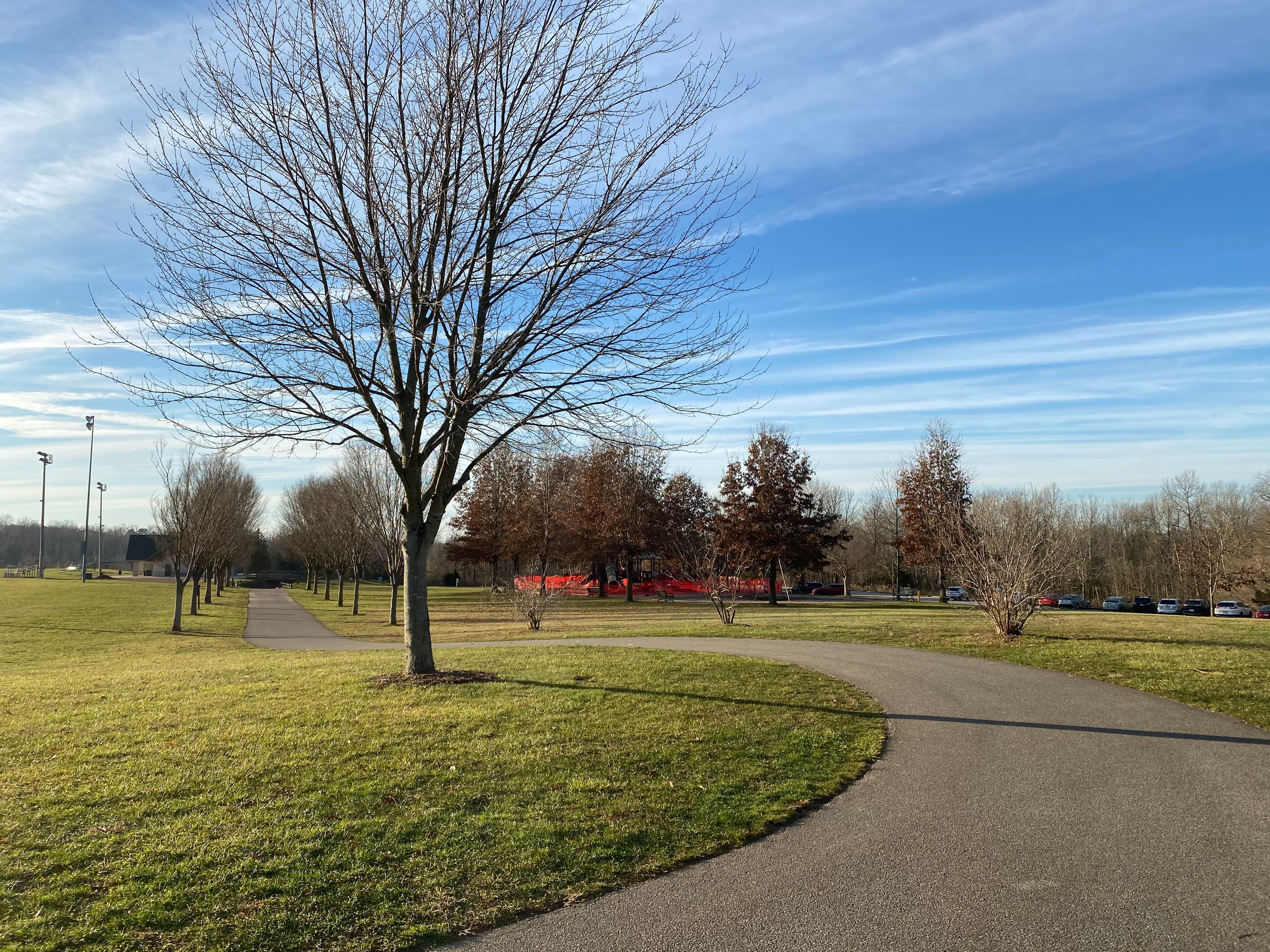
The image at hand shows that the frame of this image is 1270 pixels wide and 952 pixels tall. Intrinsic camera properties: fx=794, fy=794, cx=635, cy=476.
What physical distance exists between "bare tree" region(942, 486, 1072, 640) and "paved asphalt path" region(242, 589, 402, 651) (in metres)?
12.8

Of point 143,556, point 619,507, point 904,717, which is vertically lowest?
point 143,556

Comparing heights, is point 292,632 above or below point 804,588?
above

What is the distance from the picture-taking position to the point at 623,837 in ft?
Answer: 17.0

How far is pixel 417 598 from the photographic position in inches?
421

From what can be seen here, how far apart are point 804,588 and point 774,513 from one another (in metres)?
24.2

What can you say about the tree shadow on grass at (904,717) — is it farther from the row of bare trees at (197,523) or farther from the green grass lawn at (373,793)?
the row of bare trees at (197,523)

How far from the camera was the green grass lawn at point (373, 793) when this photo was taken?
4.14 meters

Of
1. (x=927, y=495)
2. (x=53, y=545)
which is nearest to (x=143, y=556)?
(x=53, y=545)

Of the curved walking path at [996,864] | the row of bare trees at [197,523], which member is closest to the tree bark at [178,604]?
the row of bare trees at [197,523]

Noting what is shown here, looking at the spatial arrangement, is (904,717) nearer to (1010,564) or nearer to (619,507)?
(1010,564)

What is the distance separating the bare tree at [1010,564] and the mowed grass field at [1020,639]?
2.09 feet

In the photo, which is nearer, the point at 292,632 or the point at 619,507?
the point at 292,632

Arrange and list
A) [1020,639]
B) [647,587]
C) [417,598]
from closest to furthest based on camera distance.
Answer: [417,598] → [1020,639] → [647,587]

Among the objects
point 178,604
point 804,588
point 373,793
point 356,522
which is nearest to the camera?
point 373,793
